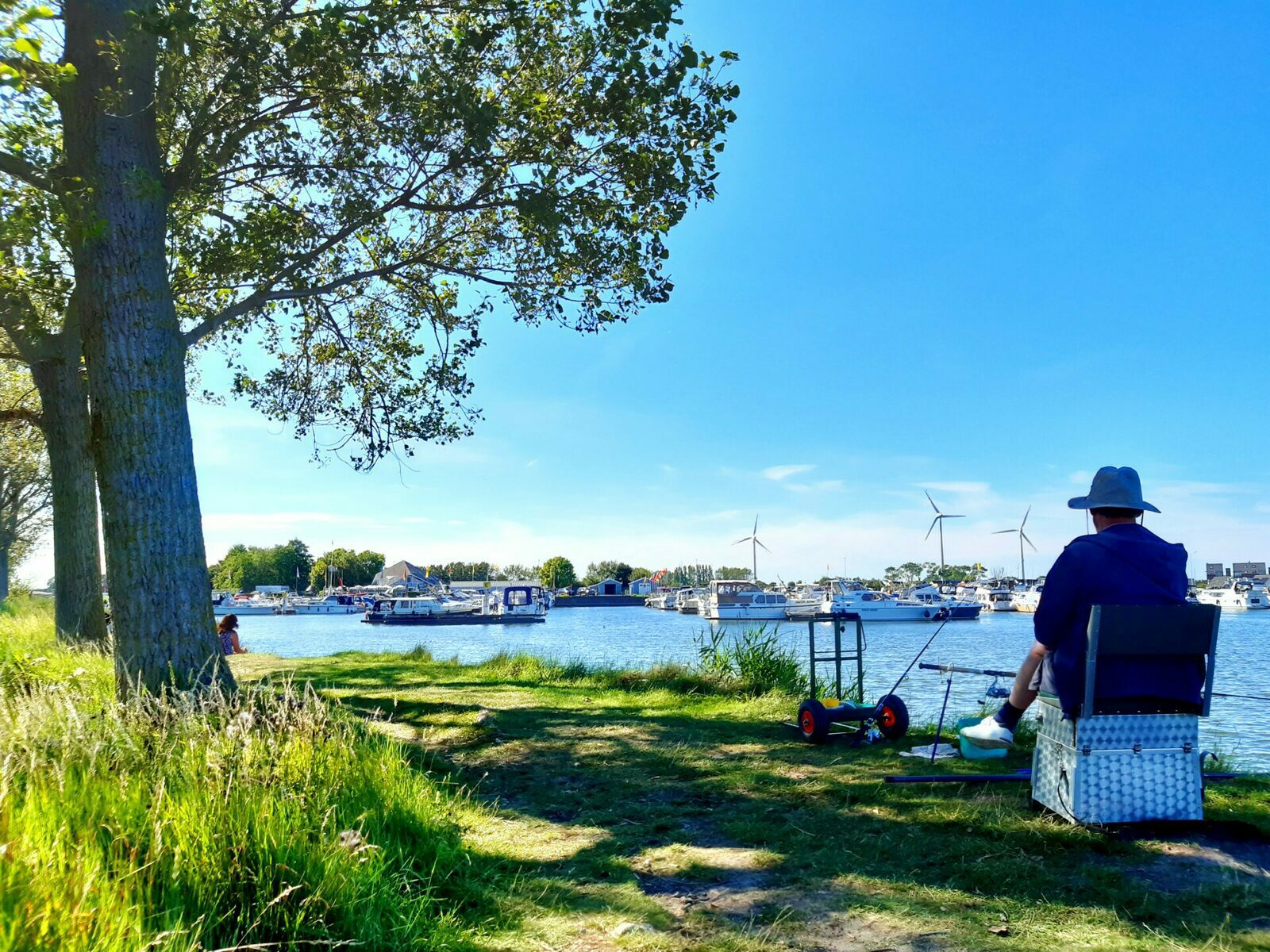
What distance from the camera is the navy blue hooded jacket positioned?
427cm

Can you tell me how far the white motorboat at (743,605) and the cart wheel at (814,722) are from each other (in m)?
64.7

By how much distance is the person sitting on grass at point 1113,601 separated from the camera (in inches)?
168

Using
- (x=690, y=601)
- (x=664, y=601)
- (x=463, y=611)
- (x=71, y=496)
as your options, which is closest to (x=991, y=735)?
(x=71, y=496)

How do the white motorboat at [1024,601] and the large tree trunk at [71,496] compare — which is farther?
the white motorboat at [1024,601]

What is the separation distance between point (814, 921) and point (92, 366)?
620 centimetres

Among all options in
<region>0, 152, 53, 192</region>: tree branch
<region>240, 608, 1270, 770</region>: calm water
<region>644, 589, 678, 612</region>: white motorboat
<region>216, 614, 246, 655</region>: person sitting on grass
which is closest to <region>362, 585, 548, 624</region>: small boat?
<region>240, 608, 1270, 770</region>: calm water

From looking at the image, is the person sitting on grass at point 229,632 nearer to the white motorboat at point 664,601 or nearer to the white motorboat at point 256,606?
the white motorboat at point 256,606

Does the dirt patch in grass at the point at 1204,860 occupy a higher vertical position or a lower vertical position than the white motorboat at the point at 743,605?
higher

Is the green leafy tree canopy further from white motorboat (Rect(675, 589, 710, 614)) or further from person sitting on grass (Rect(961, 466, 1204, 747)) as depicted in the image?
person sitting on grass (Rect(961, 466, 1204, 747))

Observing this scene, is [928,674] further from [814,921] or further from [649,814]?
[814,921]

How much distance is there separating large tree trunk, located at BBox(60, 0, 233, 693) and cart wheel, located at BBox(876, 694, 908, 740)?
4829 millimetres

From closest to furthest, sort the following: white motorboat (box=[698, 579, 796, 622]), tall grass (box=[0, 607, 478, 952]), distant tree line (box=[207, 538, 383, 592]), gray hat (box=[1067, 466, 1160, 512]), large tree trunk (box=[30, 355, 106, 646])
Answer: tall grass (box=[0, 607, 478, 952]) → gray hat (box=[1067, 466, 1160, 512]) → large tree trunk (box=[30, 355, 106, 646]) → white motorboat (box=[698, 579, 796, 622]) → distant tree line (box=[207, 538, 383, 592])

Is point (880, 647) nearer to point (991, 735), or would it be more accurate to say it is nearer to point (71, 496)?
point (71, 496)

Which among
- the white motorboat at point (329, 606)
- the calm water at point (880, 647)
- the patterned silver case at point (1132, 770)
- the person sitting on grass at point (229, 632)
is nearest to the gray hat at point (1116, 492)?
the patterned silver case at point (1132, 770)
